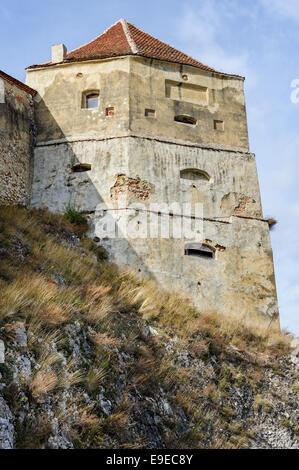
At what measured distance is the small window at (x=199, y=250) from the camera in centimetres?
1917

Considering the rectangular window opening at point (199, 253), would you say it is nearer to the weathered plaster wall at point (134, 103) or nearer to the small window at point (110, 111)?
the weathered plaster wall at point (134, 103)

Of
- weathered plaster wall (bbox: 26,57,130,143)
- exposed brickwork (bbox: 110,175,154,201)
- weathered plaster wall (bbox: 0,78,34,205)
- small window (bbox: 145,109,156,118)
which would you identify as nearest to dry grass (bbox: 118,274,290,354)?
exposed brickwork (bbox: 110,175,154,201)

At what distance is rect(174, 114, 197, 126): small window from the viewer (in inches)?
838

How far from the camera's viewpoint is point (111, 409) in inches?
439

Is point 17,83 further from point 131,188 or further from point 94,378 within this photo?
point 94,378

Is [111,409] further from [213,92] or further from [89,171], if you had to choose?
[213,92]

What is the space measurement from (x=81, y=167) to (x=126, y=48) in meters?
5.01

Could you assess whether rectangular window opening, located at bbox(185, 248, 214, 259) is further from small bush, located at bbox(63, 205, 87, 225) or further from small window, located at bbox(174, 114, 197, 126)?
small window, located at bbox(174, 114, 197, 126)

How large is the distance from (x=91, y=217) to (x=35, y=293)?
7.26 m

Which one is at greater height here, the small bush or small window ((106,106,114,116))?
small window ((106,106,114,116))

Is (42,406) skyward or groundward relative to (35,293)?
groundward

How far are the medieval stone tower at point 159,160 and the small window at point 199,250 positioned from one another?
0.11 ft

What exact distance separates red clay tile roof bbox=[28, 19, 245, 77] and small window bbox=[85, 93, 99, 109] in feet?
4.50
